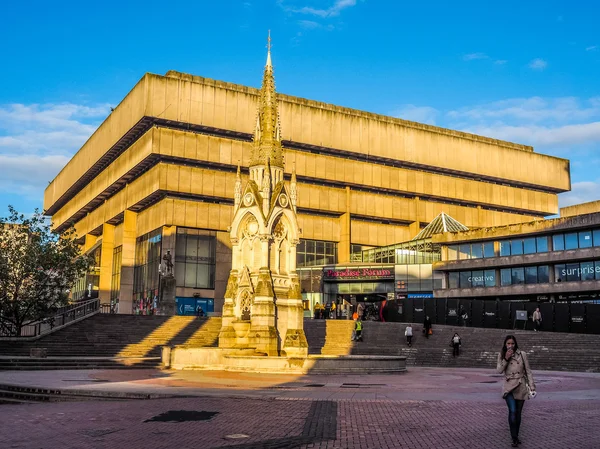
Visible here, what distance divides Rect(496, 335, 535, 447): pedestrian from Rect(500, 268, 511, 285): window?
57.0 meters

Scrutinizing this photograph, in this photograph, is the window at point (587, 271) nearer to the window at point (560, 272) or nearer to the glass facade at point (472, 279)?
the window at point (560, 272)

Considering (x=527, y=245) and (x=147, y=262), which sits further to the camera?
(x=147, y=262)

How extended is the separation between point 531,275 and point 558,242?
422 cm

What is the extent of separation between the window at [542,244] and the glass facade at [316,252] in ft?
90.4

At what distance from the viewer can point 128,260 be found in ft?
279

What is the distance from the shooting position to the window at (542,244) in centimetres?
6253

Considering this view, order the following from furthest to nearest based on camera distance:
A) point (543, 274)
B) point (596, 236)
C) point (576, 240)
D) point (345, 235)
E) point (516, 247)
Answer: point (345, 235) < point (516, 247) < point (543, 274) < point (576, 240) < point (596, 236)

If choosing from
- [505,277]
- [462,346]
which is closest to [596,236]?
[505,277]

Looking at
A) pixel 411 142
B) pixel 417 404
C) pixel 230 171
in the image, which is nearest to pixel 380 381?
pixel 417 404

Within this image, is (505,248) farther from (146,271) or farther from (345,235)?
(146,271)

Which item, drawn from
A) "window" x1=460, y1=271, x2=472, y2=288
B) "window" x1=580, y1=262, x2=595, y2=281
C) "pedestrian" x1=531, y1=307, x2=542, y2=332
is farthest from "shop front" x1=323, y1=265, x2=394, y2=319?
"pedestrian" x1=531, y1=307, x2=542, y2=332

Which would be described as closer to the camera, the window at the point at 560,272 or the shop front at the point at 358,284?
the window at the point at 560,272

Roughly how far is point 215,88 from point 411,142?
29795mm

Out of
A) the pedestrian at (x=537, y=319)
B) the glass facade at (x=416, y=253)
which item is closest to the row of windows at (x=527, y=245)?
the glass facade at (x=416, y=253)
